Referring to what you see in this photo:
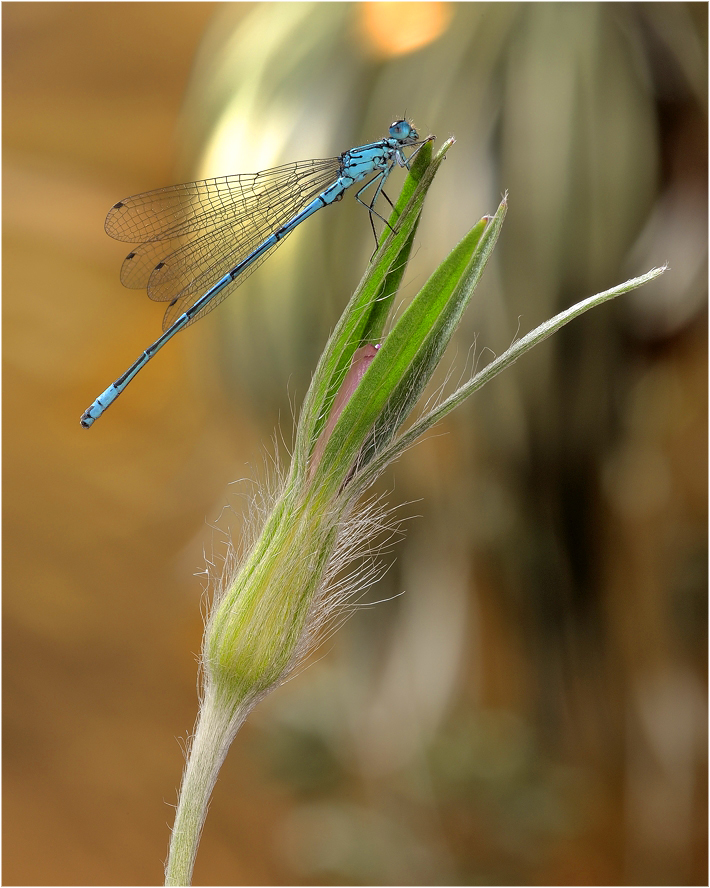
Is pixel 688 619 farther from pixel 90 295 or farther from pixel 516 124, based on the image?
pixel 90 295

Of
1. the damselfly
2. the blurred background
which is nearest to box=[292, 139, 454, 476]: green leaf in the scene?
the damselfly

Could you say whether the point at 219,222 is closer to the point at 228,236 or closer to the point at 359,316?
the point at 228,236

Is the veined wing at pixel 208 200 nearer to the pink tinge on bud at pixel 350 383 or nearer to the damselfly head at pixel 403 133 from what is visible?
the damselfly head at pixel 403 133

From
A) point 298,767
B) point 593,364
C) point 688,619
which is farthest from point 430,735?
point 593,364

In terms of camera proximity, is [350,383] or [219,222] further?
[219,222]

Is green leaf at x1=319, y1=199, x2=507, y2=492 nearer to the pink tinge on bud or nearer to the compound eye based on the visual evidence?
the pink tinge on bud

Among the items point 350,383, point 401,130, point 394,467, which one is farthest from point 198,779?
point 394,467

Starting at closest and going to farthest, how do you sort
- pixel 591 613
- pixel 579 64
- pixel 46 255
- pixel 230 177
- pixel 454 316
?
1. pixel 454 316
2. pixel 230 177
3. pixel 579 64
4. pixel 591 613
5. pixel 46 255
